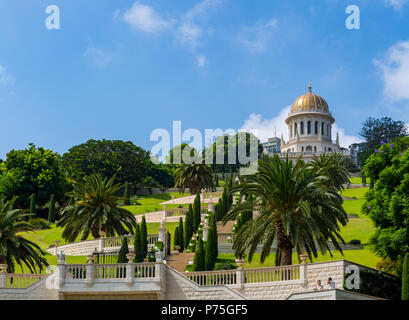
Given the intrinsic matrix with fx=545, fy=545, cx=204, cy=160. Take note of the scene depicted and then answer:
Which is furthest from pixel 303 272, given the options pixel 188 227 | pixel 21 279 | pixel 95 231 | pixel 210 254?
pixel 95 231

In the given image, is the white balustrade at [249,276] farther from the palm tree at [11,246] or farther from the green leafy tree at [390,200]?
the palm tree at [11,246]

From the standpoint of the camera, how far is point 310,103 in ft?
452

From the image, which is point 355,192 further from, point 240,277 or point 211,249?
point 240,277

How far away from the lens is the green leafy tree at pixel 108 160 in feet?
316

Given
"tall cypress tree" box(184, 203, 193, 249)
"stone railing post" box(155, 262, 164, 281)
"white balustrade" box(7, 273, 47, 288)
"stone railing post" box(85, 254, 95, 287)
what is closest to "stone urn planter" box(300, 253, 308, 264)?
"stone railing post" box(155, 262, 164, 281)

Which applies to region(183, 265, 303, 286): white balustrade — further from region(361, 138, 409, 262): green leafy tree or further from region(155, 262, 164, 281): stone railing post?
region(361, 138, 409, 262): green leafy tree

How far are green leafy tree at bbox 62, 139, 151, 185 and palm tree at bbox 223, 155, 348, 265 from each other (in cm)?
6383

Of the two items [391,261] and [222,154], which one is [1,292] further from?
[222,154]

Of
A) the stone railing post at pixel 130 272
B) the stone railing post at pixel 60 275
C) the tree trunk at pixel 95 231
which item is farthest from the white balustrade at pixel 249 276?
the tree trunk at pixel 95 231

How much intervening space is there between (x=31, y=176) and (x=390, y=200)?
2126 inches

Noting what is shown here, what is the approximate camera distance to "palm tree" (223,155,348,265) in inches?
1233

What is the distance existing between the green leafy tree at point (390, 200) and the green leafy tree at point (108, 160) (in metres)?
62.3

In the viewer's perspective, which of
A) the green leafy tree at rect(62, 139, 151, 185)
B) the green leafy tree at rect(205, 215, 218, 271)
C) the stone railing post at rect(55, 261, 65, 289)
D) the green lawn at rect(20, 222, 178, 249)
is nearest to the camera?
the stone railing post at rect(55, 261, 65, 289)
